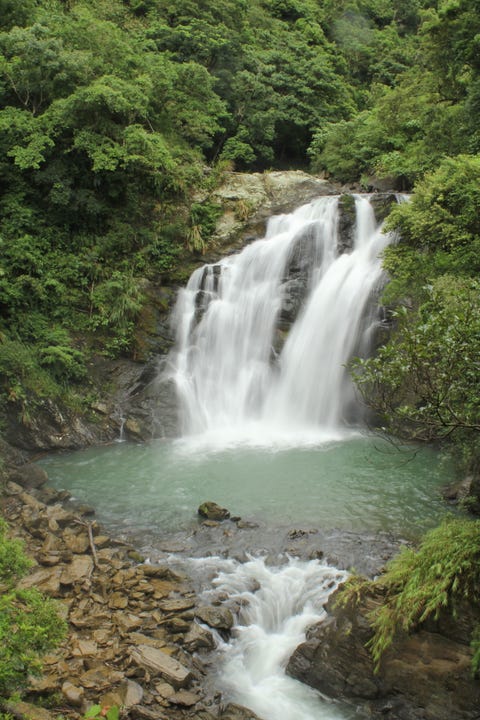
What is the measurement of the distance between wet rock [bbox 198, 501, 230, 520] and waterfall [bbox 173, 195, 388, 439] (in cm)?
508

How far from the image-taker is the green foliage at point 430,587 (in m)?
5.16

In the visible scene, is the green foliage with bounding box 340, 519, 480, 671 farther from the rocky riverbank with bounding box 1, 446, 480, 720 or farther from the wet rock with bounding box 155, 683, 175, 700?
the wet rock with bounding box 155, 683, 175, 700

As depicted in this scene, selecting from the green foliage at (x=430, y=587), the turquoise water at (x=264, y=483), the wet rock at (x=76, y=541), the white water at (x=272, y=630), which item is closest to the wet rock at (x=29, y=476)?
the turquoise water at (x=264, y=483)

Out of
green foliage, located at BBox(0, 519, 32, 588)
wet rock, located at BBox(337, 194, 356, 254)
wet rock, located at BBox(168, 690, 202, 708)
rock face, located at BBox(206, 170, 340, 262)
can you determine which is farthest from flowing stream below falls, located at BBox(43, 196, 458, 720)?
green foliage, located at BBox(0, 519, 32, 588)

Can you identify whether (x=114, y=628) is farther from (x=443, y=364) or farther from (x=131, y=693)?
(x=443, y=364)

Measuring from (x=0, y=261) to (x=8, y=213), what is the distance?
6.59 ft

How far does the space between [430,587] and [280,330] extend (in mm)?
11595

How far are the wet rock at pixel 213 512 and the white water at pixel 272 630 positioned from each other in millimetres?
1394

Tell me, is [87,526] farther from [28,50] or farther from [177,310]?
[28,50]

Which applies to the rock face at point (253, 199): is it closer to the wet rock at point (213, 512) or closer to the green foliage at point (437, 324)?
the green foliage at point (437, 324)

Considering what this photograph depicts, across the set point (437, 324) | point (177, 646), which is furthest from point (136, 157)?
point (177, 646)

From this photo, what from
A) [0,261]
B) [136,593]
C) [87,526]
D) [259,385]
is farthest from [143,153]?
[136,593]

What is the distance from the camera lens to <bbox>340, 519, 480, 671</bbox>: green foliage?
5.16m

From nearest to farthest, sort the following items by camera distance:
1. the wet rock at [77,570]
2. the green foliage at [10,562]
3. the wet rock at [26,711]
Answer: the wet rock at [26,711], the green foliage at [10,562], the wet rock at [77,570]
